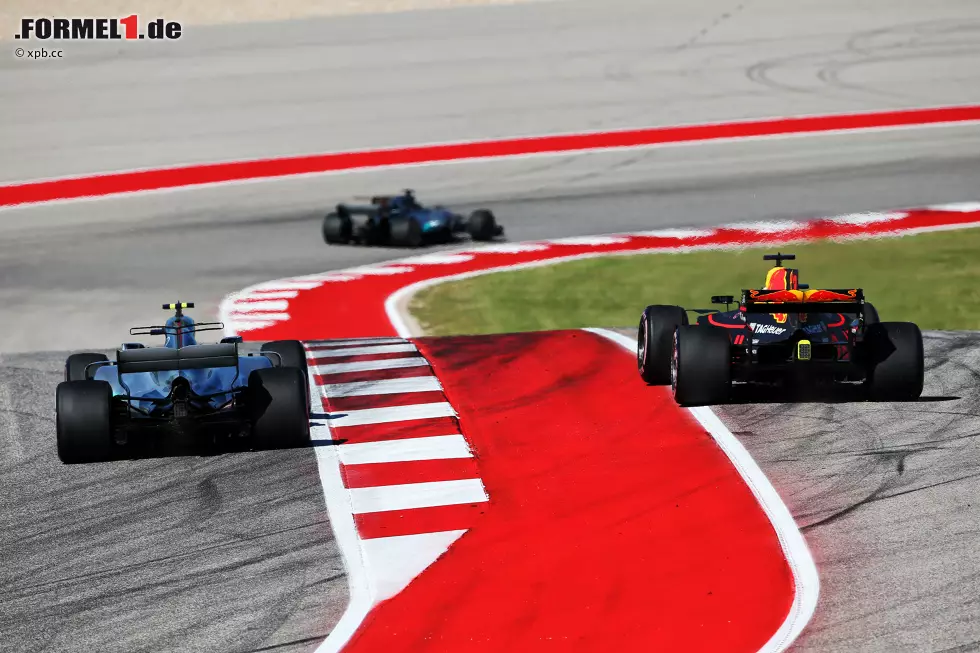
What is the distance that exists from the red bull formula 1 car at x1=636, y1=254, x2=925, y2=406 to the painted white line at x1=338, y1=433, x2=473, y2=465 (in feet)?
8.14

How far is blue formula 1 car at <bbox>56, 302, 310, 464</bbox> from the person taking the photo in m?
14.4

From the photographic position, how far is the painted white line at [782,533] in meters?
10.3

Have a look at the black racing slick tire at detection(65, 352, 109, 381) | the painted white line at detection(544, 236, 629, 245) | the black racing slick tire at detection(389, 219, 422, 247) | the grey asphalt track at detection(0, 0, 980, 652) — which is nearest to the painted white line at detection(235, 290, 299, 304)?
the grey asphalt track at detection(0, 0, 980, 652)

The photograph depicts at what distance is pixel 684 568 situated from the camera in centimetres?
1149

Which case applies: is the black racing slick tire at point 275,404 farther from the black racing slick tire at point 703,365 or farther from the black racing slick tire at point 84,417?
the black racing slick tire at point 703,365

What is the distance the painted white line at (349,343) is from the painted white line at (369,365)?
1.19m

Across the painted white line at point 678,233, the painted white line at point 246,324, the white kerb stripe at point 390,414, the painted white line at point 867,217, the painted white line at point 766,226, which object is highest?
the painted white line at point 867,217

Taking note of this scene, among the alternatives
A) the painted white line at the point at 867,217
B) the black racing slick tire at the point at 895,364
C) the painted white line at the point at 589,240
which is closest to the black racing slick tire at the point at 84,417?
the black racing slick tire at the point at 895,364

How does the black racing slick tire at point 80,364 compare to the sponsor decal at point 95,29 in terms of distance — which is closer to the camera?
the black racing slick tire at point 80,364

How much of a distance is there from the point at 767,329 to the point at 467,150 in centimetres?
2078

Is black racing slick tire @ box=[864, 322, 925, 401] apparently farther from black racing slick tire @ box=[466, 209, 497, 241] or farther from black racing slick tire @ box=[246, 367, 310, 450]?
black racing slick tire @ box=[466, 209, 497, 241]

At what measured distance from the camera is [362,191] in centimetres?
3384

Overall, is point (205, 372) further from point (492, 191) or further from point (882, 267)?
point (492, 191)

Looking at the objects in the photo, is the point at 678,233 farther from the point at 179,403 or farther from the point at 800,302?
the point at 179,403
